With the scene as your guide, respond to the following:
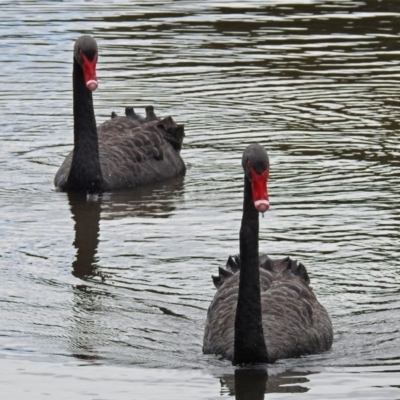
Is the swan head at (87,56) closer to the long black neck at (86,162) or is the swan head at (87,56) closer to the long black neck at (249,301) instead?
the long black neck at (86,162)

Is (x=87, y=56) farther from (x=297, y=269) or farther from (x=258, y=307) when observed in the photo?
(x=258, y=307)

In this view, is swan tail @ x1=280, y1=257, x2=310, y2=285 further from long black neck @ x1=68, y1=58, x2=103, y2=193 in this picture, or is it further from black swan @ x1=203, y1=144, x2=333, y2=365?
long black neck @ x1=68, y1=58, x2=103, y2=193

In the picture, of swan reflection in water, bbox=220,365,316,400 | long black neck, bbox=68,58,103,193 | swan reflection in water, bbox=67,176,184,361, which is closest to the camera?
swan reflection in water, bbox=220,365,316,400

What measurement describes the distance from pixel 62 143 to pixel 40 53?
4.65 meters

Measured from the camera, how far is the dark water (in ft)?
24.7

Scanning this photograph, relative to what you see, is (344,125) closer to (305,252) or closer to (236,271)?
(305,252)

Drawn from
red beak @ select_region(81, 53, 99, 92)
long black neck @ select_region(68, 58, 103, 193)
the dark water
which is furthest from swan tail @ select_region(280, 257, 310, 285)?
red beak @ select_region(81, 53, 99, 92)

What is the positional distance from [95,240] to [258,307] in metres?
2.89

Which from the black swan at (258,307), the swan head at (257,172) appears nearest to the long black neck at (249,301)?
the black swan at (258,307)

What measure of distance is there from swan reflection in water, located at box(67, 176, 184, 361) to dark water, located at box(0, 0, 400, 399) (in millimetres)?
20

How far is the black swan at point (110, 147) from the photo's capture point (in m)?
11.6

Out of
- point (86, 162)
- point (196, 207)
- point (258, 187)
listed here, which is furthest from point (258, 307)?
point (86, 162)

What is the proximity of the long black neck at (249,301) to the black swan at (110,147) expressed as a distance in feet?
13.4

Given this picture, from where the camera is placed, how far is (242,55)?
17.0 m
